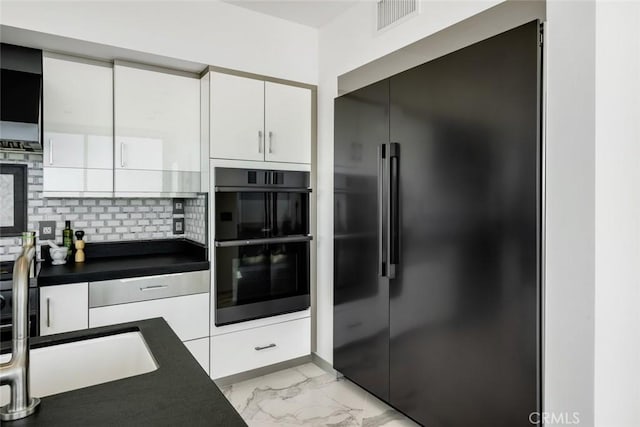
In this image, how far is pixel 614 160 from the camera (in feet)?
3.20

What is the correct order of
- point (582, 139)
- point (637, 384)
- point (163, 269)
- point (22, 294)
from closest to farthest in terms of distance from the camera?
point (22, 294) → point (582, 139) → point (637, 384) → point (163, 269)

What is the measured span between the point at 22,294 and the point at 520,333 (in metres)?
1.69

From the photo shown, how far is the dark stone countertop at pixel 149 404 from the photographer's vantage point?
807 millimetres

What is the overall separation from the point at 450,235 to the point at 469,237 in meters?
0.11

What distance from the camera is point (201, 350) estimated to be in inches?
104

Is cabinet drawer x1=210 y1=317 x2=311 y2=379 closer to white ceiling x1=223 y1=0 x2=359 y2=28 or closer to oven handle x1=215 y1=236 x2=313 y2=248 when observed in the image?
oven handle x1=215 y1=236 x2=313 y2=248

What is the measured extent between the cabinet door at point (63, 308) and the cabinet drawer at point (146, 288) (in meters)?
0.05

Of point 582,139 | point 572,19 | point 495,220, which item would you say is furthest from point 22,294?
point 495,220

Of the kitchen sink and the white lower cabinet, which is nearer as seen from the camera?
the kitchen sink

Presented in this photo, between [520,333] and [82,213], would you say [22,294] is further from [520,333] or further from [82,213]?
[82,213]

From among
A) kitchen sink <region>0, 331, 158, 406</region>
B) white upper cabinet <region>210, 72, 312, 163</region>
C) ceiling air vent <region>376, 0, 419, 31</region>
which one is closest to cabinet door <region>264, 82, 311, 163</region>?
white upper cabinet <region>210, 72, 312, 163</region>

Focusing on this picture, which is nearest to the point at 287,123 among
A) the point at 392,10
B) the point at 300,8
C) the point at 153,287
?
the point at 300,8

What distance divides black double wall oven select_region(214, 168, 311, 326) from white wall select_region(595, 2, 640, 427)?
2.12m

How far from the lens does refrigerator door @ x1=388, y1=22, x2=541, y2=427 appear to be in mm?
1619
